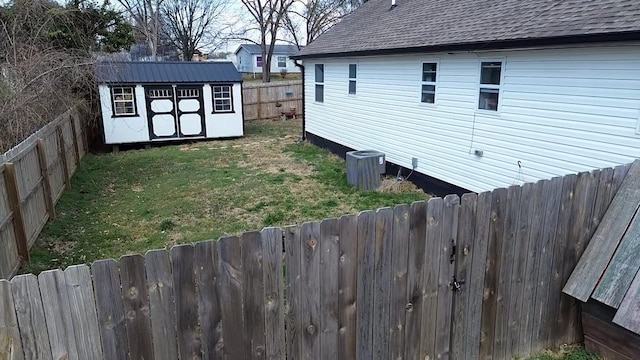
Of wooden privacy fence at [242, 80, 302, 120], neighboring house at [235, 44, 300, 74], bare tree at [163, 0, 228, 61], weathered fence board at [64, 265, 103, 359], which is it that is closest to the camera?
weathered fence board at [64, 265, 103, 359]

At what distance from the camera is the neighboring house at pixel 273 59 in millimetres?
50750

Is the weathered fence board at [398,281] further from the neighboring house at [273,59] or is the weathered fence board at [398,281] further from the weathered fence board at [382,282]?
the neighboring house at [273,59]

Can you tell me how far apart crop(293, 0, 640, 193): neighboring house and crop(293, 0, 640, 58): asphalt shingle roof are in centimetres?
3

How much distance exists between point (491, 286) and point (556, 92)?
436 centimetres

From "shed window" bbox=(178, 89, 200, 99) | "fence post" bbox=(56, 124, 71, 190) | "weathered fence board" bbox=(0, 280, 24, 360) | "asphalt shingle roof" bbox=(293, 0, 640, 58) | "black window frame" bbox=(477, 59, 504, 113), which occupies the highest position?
"asphalt shingle roof" bbox=(293, 0, 640, 58)

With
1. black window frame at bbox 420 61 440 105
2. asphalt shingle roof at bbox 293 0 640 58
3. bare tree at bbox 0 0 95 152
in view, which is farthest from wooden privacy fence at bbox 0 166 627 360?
bare tree at bbox 0 0 95 152

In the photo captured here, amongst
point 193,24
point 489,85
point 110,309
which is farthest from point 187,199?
point 193,24

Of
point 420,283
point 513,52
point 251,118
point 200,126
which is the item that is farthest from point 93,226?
point 251,118

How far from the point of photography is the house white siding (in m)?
5.59

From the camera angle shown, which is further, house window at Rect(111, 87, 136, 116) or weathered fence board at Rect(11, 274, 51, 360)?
house window at Rect(111, 87, 136, 116)

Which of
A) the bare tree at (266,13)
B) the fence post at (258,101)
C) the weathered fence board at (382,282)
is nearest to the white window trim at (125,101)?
the fence post at (258,101)

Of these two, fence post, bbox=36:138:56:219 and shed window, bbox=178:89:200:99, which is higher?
shed window, bbox=178:89:200:99

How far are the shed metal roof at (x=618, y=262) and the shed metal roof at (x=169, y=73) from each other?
43.8ft

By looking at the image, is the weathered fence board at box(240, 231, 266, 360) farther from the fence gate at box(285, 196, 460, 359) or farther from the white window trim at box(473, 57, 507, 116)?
the white window trim at box(473, 57, 507, 116)
